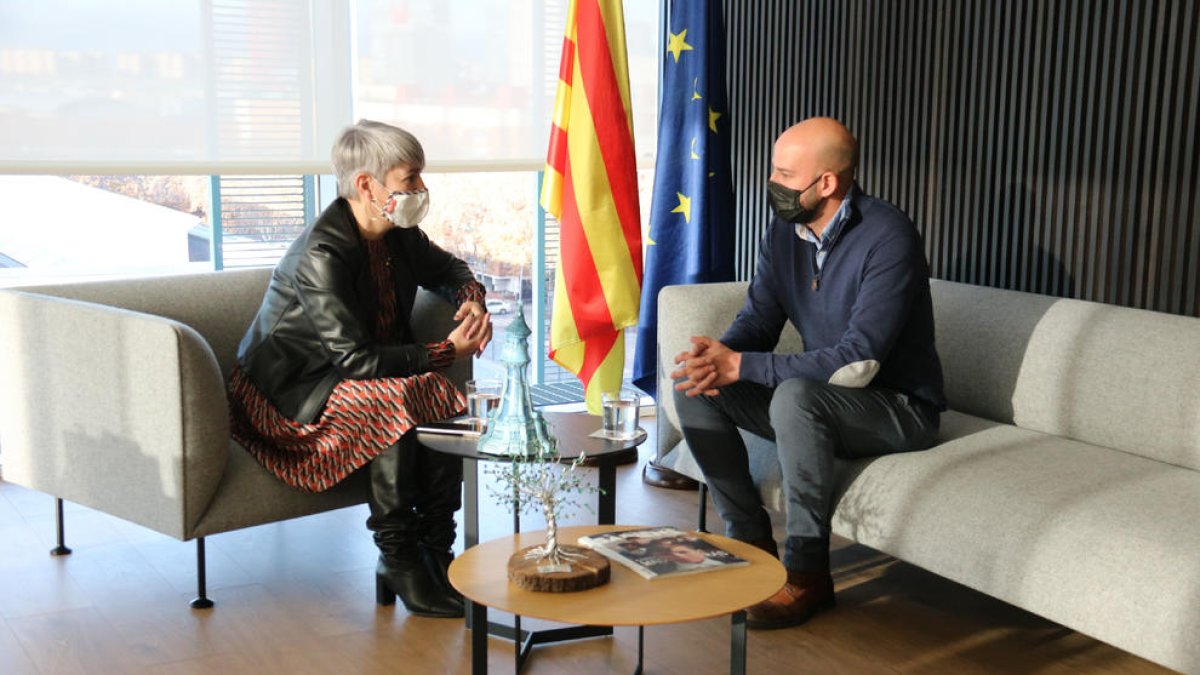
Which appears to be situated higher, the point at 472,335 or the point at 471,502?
the point at 472,335

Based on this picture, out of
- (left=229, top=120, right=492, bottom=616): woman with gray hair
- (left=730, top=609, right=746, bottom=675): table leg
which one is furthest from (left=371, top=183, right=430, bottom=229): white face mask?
(left=730, top=609, right=746, bottom=675): table leg

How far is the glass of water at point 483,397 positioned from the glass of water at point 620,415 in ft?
0.76

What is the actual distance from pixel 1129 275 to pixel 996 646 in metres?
1.04

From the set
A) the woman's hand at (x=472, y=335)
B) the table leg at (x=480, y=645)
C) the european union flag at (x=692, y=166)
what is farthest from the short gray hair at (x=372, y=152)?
the european union flag at (x=692, y=166)

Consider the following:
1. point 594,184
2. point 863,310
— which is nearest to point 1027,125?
point 863,310

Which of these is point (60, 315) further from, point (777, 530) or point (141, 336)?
point (777, 530)

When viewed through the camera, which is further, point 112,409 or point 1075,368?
point 1075,368

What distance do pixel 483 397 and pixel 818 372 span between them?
780mm

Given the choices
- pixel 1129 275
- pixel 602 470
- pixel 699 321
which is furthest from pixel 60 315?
pixel 1129 275

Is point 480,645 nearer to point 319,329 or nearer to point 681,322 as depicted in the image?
point 319,329

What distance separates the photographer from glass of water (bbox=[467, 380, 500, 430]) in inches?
113

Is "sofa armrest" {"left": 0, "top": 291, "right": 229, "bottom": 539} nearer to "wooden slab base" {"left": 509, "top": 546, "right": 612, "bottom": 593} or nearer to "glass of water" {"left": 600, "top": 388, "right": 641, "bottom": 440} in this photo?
"glass of water" {"left": 600, "top": 388, "right": 641, "bottom": 440}

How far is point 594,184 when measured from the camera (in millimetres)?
4250

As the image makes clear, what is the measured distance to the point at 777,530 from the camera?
375 cm
